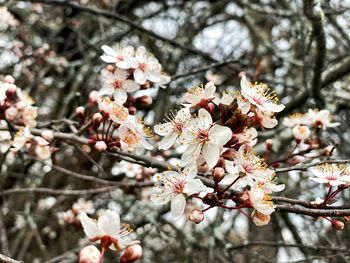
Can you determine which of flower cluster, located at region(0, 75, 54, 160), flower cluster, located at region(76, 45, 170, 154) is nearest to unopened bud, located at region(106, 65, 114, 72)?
flower cluster, located at region(76, 45, 170, 154)

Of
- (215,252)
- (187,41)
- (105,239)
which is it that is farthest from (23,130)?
(187,41)

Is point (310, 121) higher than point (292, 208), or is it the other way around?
point (310, 121)

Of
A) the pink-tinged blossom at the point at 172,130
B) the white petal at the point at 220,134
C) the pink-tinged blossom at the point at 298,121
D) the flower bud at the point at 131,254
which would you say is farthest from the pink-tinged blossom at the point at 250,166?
the pink-tinged blossom at the point at 298,121

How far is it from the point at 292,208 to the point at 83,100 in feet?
7.62

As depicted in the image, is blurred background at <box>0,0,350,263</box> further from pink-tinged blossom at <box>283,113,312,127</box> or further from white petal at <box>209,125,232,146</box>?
white petal at <box>209,125,232,146</box>

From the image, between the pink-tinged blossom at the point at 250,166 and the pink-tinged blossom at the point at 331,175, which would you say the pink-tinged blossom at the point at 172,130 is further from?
the pink-tinged blossom at the point at 331,175

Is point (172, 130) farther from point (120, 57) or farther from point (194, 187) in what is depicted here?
point (120, 57)

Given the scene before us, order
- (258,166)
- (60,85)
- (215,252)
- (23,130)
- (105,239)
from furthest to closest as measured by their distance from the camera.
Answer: (60,85) < (215,252) < (23,130) < (258,166) < (105,239)

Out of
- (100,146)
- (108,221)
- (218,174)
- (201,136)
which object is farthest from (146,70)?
(108,221)

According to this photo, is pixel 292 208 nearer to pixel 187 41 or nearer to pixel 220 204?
pixel 220 204

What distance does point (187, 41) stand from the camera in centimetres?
368

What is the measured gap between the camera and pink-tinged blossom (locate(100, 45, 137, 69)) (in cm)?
180

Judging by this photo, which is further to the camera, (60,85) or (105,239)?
(60,85)

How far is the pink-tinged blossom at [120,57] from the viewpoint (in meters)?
1.80
